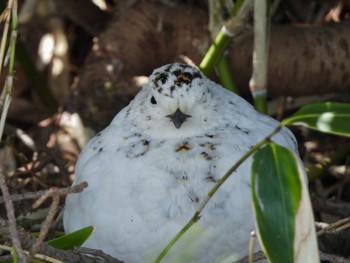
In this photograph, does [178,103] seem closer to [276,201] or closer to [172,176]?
[172,176]

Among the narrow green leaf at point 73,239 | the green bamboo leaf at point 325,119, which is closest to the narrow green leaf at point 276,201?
the green bamboo leaf at point 325,119

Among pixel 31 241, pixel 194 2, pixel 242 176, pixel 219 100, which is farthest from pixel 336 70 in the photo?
pixel 31 241

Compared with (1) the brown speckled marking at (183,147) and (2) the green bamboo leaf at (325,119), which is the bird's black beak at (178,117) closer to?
(1) the brown speckled marking at (183,147)

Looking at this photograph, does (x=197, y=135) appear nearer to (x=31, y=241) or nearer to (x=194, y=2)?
(x=31, y=241)

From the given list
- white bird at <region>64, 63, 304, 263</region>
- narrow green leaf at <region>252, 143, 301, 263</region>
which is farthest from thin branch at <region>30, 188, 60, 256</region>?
white bird at <region>64, 63, 304, 263</region>

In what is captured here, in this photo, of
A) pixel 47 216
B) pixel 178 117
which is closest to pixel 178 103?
pixel 178 117
